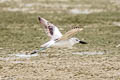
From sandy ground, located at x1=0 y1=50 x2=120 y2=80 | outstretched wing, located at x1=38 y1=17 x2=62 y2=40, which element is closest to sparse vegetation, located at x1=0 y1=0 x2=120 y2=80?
sandy ground, located at x1=0 y1=50 x2=120 y2=80

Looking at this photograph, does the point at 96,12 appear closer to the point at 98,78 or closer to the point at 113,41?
the point at 113,41

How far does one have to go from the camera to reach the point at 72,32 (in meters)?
8.37

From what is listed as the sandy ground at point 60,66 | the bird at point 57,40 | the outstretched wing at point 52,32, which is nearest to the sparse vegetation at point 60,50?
the sandy ground at point 60,66

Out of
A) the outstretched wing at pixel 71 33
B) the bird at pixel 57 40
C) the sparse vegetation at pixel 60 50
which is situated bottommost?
the sparse vegetation at pixel 60 50

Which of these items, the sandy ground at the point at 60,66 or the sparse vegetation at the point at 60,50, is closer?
the sandy ground at the point at 60,66

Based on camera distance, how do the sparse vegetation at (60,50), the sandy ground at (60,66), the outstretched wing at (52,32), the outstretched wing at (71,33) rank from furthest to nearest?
the outstretched wing at (52,32), the outstretched wing at (71,33), the sparse vegetation at (60,50), the sandy ground at (60,66)

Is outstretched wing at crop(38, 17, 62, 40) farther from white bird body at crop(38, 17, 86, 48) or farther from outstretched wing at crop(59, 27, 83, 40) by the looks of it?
outstretched wing at crop(59, 27, 83, 40)

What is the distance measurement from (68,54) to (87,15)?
9835mm

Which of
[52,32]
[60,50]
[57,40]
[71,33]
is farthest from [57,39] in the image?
[60,50]

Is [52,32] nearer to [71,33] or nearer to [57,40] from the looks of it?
[57,40]

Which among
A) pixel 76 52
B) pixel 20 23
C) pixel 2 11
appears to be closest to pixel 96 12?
pixel 2 11

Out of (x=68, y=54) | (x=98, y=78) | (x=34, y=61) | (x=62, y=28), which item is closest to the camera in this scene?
(x=98, y=78)

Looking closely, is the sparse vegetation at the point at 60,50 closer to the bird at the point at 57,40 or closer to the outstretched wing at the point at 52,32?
the bird at the point at 57,40

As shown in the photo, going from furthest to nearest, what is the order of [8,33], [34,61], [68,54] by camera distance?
[8,33] < [68,54] < [34,61]
